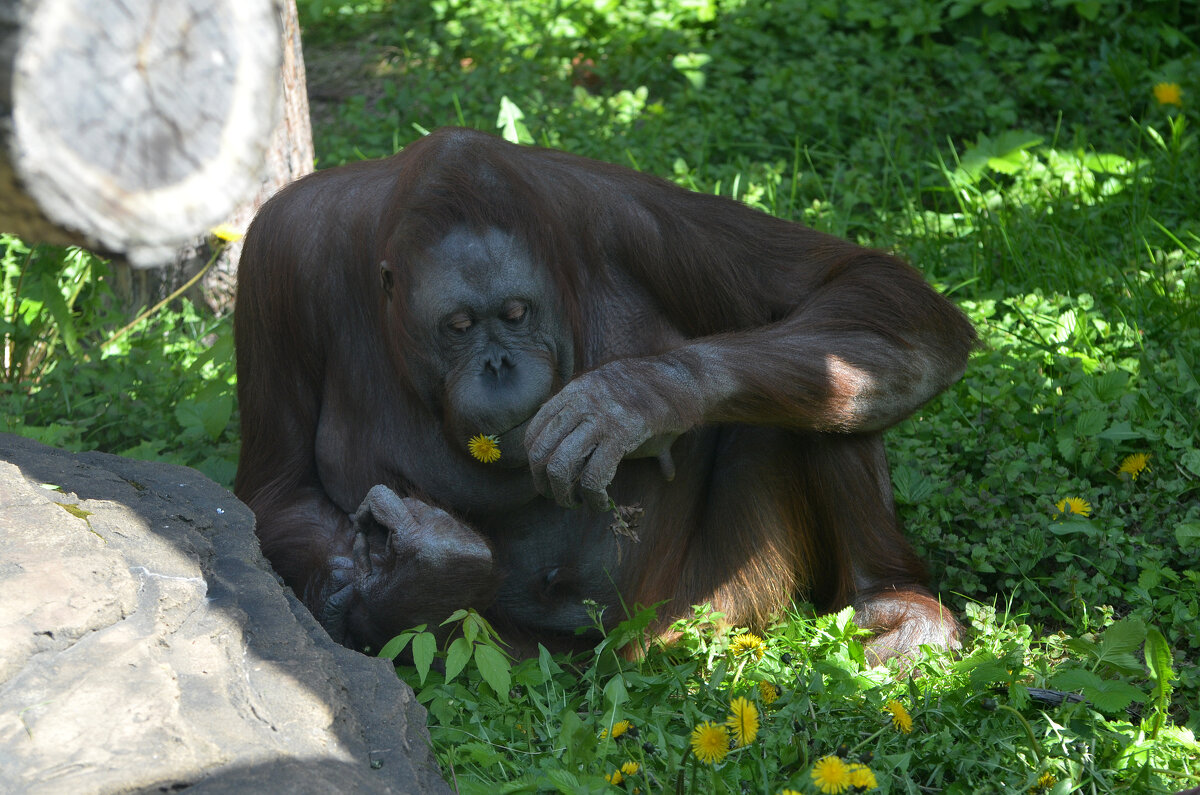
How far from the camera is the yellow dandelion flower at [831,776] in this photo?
2.00 metres

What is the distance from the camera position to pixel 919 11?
557cm

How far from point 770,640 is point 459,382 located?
1.00 metres

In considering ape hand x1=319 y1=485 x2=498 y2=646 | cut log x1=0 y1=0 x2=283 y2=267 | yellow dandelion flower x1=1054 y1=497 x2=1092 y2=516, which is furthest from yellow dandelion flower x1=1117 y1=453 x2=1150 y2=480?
cut log x1=0 y1=0 x2=283 y2=267

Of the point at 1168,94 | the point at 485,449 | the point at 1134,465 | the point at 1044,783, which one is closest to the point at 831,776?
the point at 1044,783

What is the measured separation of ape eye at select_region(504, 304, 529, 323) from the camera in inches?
104

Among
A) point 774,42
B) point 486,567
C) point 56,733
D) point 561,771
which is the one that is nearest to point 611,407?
point 486,567

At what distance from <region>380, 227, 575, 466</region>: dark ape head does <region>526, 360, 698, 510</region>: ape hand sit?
10 centimetres

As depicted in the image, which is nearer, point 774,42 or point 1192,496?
point 1192,496

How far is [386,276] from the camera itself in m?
2.75

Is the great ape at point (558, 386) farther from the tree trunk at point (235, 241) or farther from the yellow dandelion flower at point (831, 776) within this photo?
the tree trunk at point (235, 241)

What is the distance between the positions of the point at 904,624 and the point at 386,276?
148 centimetres

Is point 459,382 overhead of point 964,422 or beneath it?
overhead

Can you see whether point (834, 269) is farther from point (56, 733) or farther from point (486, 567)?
point (56, 733)

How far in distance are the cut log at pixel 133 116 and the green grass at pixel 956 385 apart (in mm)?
1268
